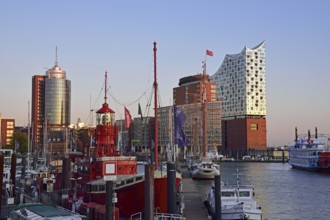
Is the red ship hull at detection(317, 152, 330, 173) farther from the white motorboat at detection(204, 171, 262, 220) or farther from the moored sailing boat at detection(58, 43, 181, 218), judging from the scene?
the moored sailing boat at detection(58, 43, 181, 218)

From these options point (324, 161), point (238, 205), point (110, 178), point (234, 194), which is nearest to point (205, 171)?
point (324, 161)

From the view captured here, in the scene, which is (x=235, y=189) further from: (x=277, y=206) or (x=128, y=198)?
(x=277, y=206)

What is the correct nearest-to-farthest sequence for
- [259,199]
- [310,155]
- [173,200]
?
[173,200]
[259,199]
[310,155]

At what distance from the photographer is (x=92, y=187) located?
124 feet

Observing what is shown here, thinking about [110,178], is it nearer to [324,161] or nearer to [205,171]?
[205,171]

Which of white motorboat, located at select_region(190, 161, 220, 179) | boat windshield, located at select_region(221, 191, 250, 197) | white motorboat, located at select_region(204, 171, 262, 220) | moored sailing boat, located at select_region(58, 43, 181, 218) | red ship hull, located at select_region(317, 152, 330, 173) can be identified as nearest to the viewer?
moored sailing boat, located at select_region(58, 43, 181, 218)

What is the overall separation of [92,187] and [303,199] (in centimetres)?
4040

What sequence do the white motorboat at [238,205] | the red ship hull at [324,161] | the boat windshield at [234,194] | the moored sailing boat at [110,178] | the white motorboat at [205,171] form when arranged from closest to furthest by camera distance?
the moored sailing boat at [110,178]
the white motorboat at [238,205]
the boat windshield at [234,194]
the white motorboat at [205,171]
the red ship hull at [324,161]

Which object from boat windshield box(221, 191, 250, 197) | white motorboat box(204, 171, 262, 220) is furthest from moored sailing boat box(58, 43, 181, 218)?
boat windshield box(221, 191, 250, 197)

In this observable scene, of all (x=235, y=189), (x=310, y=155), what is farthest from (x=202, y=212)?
(x=310, y=155)

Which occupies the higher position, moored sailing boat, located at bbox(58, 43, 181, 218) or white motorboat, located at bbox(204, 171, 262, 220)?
moored sailing boat, located at bbox(58, 43, 181, 218)

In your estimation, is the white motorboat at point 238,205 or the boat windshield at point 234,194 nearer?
the white motorboat at point 238,205

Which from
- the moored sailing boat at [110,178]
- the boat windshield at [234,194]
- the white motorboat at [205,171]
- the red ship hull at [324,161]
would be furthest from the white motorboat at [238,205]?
the red ship hull at [324,161]

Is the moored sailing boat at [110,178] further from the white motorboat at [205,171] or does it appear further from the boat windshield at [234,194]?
the white motorboat at [205,171]
